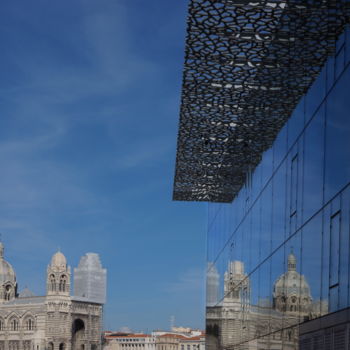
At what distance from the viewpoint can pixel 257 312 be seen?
16.9 metres

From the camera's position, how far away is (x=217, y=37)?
1192 centimetres

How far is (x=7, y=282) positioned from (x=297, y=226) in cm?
10690

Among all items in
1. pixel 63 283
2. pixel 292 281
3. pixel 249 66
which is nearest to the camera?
pixel 249 66

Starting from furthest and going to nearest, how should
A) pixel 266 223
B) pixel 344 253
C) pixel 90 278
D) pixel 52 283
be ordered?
pixel 90 278, pixel 52 283, pixel 266 223, pixel 344 253

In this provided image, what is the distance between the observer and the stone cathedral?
103500mm

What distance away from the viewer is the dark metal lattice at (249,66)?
36.3 feet

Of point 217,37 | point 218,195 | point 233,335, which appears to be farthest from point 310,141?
point 218,195

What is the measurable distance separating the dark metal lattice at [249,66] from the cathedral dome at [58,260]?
9386 centimetres

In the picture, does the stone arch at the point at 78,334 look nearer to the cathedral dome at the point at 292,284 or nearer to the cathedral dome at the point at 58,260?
the cathedral dome at the point at 58,260

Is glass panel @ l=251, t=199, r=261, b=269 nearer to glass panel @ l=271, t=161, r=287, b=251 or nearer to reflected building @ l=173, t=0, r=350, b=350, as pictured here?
reflected building @ l=173, t=0, r=350, b=350

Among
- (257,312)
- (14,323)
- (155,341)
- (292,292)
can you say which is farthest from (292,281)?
(155,341)

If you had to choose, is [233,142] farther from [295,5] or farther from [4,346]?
[4,346]

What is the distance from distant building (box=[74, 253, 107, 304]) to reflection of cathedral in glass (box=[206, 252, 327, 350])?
288 ft

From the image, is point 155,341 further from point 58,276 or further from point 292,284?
point 292,284
